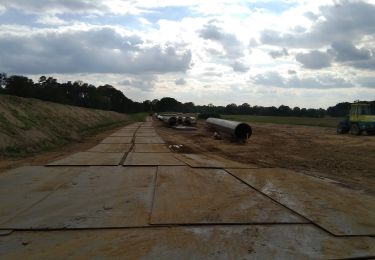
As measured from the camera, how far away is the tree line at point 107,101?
84312mm

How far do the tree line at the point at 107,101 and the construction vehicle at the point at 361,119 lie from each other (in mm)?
34352

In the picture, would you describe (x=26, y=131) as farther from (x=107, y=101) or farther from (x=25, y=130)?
(x=107, y=101)

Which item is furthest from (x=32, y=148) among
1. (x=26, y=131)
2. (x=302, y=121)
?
(x=302, y=121)

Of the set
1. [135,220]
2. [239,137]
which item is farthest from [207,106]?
[135,220]

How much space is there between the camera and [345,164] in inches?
597

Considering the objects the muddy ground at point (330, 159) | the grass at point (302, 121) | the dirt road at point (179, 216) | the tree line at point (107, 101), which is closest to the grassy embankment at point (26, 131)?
the dirt road at point (179, 216)

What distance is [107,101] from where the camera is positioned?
438 ft

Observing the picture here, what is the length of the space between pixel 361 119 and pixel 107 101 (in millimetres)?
112591

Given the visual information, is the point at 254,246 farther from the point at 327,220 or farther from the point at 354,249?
the point at 327,220

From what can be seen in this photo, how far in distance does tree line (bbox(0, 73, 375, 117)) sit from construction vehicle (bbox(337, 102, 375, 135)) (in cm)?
3435

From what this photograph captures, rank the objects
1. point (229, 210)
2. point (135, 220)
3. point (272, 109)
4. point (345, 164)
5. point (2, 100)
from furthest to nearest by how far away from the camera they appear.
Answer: point (272, 109) < point (2, 100) < point (345, 164) < point (229, 210) < point (135, 220)

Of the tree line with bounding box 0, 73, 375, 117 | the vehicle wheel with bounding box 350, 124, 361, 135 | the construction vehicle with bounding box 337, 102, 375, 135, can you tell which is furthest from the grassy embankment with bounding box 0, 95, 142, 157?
the tree line with bounding box 0, 73, 375, 117

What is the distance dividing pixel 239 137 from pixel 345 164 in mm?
10729

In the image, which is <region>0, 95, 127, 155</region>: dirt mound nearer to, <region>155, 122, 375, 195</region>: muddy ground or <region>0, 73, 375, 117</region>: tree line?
<region>155, 122, 375, 195</region>: muddy ground
